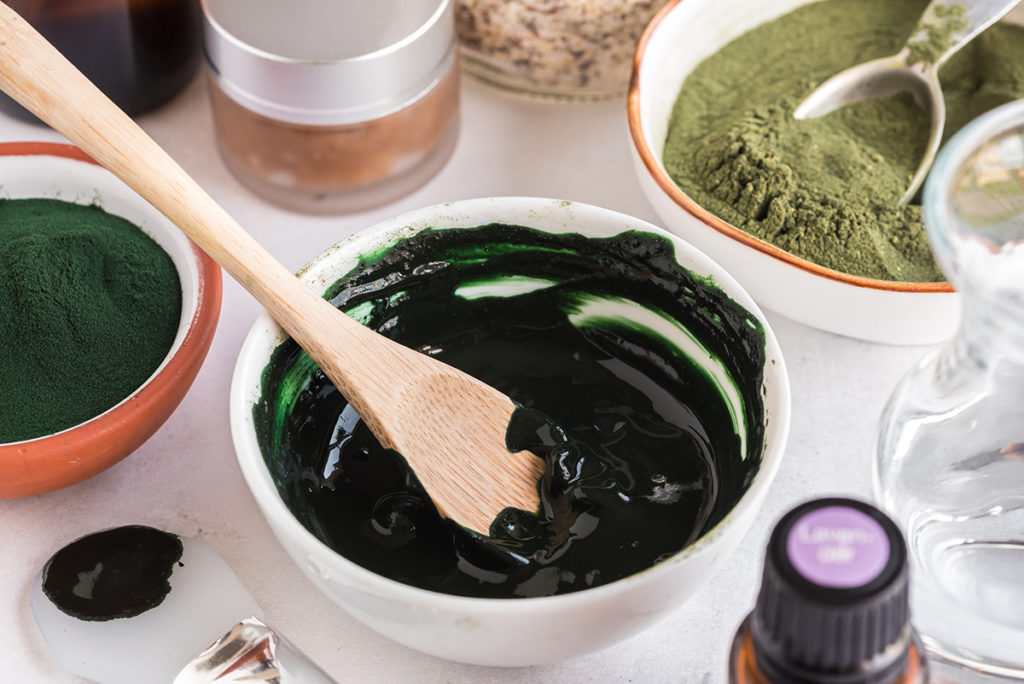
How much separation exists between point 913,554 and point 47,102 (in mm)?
633

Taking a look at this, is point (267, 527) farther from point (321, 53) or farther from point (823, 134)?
point (823, 134)

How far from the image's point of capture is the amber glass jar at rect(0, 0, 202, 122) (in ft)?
3.10

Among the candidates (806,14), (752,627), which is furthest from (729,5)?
(752,627)

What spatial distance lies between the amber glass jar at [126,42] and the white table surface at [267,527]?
1.5 inches

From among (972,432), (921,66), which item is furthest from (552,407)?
(921,66)

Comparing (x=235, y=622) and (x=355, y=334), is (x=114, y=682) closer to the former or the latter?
(x=235, y=622)

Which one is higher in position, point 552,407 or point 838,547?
point 838,547

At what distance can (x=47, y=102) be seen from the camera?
2.44 feet

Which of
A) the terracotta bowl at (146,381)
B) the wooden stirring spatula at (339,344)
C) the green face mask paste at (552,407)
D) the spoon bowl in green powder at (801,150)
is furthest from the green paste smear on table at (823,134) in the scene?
the terracotta bowl at (146,381)

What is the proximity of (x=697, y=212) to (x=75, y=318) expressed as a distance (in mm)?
461

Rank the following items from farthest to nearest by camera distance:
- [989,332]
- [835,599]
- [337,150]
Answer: [337,150] → [989,332] → [835,599]

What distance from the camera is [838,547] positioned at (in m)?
0.48

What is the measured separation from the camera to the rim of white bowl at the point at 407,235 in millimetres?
594

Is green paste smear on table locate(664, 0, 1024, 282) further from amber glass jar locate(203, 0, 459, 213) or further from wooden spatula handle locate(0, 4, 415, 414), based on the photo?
wooden spatula handle locate(0, 4, 415, 414)
